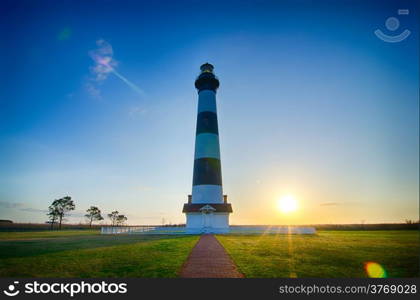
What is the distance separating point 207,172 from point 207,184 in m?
1.27

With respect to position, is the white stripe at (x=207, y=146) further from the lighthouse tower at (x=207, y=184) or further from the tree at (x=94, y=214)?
the tree at (x=94, y=214)

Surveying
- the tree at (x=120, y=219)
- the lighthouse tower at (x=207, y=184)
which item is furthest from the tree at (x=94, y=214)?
the lighthouse tower at (x=207, y=184)

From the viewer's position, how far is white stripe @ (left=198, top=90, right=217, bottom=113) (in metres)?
28.6

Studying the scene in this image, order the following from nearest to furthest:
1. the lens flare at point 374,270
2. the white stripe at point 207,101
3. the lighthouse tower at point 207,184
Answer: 1. the lens flare at point 374,270
2. the lighthouse tower at point 207,184
3. the white stripe at point 207,101

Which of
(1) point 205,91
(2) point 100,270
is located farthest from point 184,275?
(1) point 205,91

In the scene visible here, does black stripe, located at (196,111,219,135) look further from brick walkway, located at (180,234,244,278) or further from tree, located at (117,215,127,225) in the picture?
tree, located at (117,215,127,225)

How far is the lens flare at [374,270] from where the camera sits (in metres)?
7.26

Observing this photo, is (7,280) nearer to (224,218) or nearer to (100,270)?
(100,270)

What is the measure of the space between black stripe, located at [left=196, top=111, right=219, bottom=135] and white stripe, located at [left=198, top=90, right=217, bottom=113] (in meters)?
0.56

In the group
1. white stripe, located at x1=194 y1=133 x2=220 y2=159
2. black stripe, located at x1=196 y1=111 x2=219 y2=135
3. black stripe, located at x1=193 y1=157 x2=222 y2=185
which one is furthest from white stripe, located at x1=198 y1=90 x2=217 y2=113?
black stripe, located at x1=193 y1=157 x2=222 y2=185

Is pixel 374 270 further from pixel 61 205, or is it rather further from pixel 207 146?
pixel 61 205

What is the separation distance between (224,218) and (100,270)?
19.7m

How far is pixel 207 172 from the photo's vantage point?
26.5 m

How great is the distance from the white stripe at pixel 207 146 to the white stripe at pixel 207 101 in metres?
3.20
